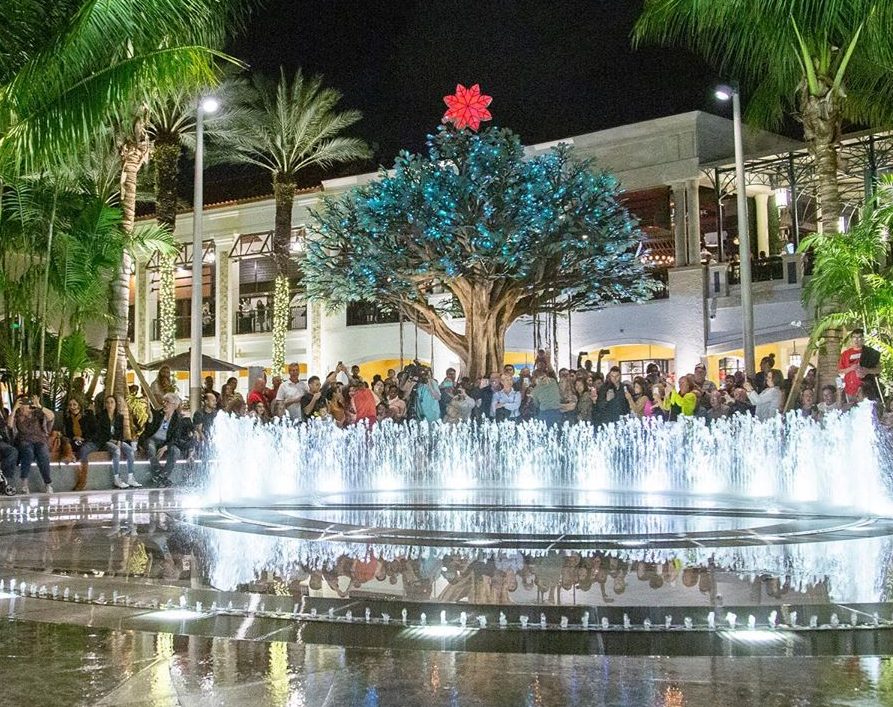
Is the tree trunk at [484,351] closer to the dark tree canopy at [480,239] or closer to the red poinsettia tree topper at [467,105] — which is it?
the dark tree canopy at [480,239]

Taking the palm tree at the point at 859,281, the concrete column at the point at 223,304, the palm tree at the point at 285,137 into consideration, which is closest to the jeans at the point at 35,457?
the palm tree at the point at 859,281

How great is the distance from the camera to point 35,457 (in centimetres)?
1495

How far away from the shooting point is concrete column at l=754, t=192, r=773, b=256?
96.9 feet

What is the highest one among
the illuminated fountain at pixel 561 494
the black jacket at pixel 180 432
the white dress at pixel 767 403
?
the white dress at pixel 767 403

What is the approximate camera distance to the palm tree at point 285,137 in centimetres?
3356

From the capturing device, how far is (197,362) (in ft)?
69.5

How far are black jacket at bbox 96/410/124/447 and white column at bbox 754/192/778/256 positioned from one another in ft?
64.4

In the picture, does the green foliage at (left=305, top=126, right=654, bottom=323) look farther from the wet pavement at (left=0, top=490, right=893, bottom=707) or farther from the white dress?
the wet pavement at (left=0, top=490, right=893, bottom=707)

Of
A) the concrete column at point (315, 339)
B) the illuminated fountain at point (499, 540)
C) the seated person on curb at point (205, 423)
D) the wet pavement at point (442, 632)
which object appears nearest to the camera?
the wet pavement at point (442, 632)

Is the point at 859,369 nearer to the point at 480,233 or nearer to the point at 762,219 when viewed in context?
the point at 480,233

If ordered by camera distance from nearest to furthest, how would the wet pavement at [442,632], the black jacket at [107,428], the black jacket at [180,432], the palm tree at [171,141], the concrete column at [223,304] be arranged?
the wet pavement at [442,632] → the black jacket at [107,428] → the black jacket at [180,432] → the palm tree at [171,141] → the concrete column at [223,304]

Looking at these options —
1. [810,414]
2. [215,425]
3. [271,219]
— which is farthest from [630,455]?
[271,219]

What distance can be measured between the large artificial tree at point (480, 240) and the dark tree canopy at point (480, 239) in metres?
0.02

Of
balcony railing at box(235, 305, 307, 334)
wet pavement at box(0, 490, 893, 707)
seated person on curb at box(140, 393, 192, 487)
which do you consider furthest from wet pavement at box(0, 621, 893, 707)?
balcony railing at box(235, 305, 307, 334)
